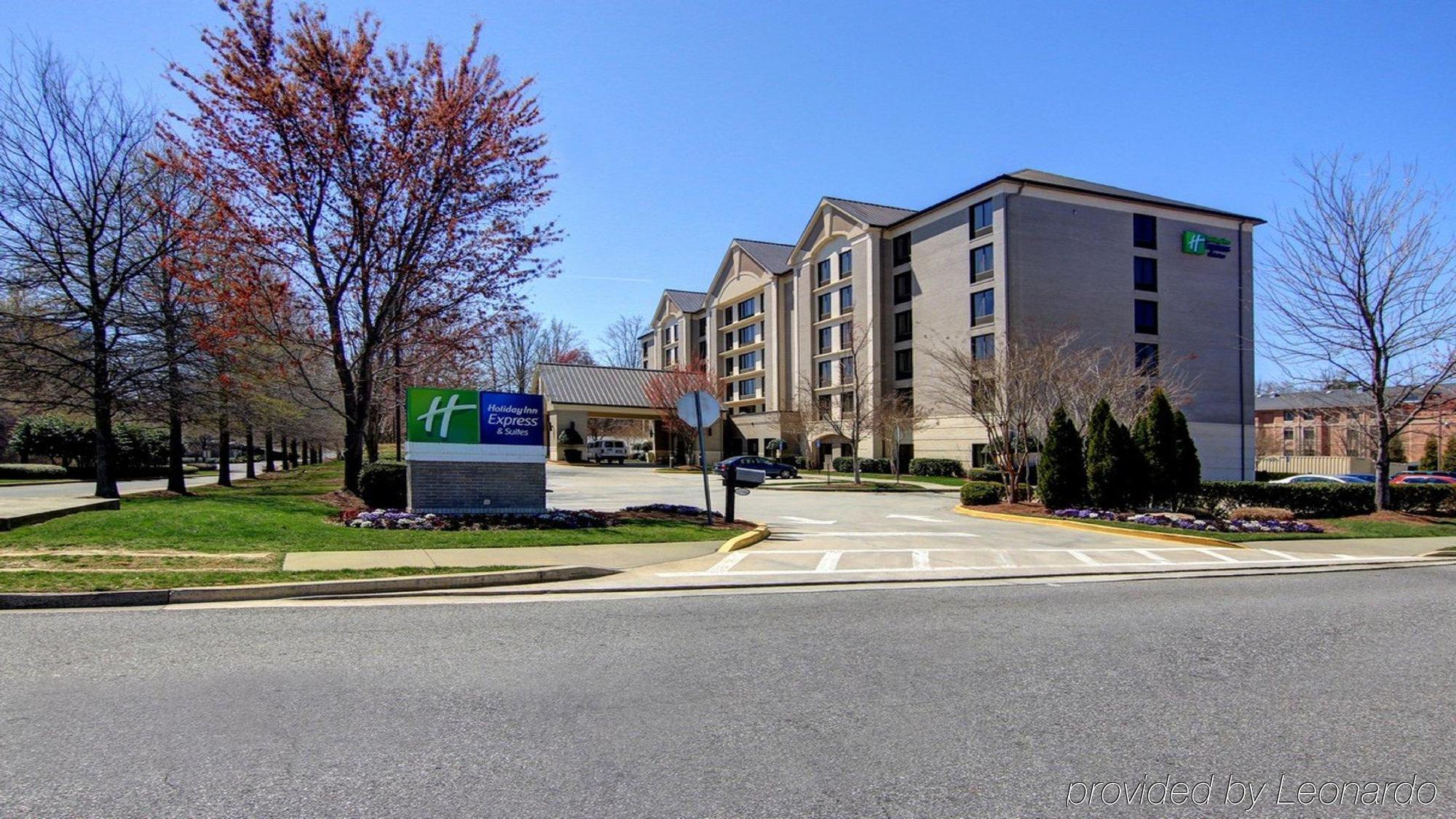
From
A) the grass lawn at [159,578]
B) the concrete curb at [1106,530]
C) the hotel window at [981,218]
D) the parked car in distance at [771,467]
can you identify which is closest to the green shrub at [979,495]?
the concrete curb at [1106,530]

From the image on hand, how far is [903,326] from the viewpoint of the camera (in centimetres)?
5381

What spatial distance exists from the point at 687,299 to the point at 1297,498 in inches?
2680

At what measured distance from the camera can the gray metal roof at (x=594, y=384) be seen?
6625 cm

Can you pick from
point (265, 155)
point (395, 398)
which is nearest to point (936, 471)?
point (395, 398)

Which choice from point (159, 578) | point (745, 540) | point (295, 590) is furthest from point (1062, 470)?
point (159, 578)

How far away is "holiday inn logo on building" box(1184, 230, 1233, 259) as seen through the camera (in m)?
49.4

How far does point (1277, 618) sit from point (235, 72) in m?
21.5

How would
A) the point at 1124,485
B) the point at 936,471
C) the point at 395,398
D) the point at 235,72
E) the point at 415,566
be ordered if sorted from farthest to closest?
the point at 936,471 < the point at 395,398 < the point at 1124,485 < the point at 235,72 < the point at 415,566

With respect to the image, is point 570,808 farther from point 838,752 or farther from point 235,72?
point 235,72

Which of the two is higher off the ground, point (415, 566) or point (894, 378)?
point (894, 378)

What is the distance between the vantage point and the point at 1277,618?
877 centimetres

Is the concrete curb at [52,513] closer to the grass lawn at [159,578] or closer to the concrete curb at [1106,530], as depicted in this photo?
the grass lawn at [159,578]

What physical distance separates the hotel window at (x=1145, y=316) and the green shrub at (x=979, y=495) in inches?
1092

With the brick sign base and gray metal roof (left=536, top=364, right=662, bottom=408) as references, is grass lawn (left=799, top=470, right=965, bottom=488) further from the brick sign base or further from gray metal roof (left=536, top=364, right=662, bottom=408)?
the brick sign base
